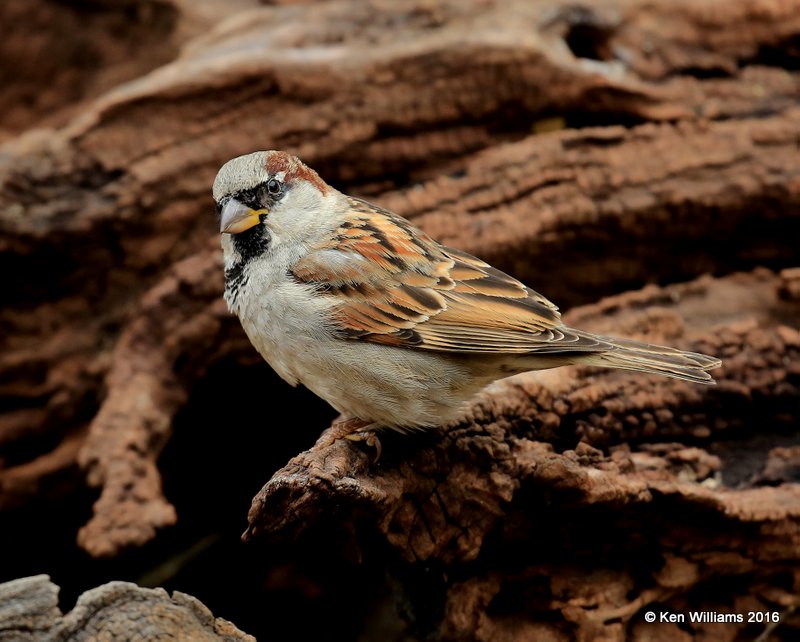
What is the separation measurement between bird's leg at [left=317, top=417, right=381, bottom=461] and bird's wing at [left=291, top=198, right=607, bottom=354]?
0.85ft

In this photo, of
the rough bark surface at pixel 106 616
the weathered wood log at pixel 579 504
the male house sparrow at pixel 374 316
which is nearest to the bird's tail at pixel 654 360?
the male house sparrow at pixel 374 316

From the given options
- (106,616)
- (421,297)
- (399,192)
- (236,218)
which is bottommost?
(106,616)

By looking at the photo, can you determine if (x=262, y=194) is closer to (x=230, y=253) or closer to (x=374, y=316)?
(x=230, y=253)

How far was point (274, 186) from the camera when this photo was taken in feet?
10.2

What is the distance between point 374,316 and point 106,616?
43.6 inches

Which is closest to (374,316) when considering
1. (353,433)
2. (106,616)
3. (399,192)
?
(353,433)

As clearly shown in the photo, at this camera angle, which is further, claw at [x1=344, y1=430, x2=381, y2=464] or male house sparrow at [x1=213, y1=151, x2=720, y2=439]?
male house sparrow at [x1=213, y1=151, x2=720, y2=439]

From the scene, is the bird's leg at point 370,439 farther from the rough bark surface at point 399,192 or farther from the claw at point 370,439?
the rough bark surface at point 399,192

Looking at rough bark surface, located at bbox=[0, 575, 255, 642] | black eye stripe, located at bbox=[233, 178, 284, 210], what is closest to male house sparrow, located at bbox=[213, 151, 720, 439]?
black eye stripe, located at bbox=[233, 178, 284, 210]

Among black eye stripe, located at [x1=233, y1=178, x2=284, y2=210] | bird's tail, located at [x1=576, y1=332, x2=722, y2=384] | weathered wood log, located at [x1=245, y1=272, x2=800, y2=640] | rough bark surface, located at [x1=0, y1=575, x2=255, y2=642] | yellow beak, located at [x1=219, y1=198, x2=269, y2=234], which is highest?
black eye stripe, located at [x1=233, y1=178, x2=284, y2=210]

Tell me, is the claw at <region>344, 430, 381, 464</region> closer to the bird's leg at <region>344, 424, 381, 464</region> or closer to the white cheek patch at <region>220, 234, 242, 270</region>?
the bird's leg at <region>344, 424, 381, 464</region>

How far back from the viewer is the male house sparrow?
288cm

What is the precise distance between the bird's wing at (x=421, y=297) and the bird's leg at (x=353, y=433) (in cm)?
26

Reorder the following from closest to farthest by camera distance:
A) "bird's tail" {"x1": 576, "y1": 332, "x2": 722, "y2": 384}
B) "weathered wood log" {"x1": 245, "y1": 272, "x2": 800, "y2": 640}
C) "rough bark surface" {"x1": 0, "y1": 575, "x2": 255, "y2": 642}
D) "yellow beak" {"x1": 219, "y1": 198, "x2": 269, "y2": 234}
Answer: "rough bark surface" {"x1": 0, "y1": 575, "x2": 255, "y2": 642}, "weathered wood log" {"x1": 245, "y1": 272, "x2": 800, "y2": 640}, "bird's tail" {"x1": 576, "y1": 332, "x2": 722, "y2": 384}, "yellow beak" {"x1": 219, "y1": 198, "x2": 269, "y2": 234}
